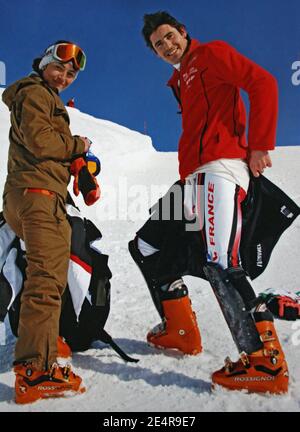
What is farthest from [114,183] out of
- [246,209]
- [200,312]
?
[246,209]

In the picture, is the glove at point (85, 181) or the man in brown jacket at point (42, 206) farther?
the glove at point (85, 181)

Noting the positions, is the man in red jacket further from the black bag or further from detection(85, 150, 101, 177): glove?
detection(85, 150, 101, 177): glove

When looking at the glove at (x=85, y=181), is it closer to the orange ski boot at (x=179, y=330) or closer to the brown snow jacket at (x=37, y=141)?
the brown snow jacket at (x=37, y=141)

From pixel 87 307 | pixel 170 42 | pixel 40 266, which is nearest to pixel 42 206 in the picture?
pixel 40 266

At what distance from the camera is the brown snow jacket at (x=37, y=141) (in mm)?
2232

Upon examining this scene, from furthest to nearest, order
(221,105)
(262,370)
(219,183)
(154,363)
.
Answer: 1. (154,363)
2. (221,105)
3. (219,183)
4. (262,370)

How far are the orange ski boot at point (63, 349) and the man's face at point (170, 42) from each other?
197cm

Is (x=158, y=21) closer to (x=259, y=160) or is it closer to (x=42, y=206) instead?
(x=259, y=160)

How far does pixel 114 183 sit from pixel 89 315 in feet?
33.9

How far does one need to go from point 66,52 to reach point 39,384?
194 centimetres

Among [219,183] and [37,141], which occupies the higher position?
[37,141]

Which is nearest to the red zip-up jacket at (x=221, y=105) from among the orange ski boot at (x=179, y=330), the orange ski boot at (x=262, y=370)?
the orange ski boot at (x=179, y=330)

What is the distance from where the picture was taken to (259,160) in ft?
7.23

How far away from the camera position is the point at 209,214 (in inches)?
88.8
